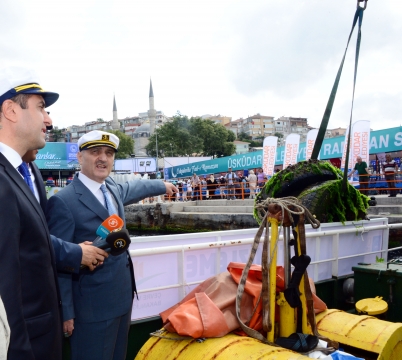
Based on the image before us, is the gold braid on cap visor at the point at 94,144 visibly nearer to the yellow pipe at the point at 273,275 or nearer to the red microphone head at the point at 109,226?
the red microphone head at the point at 109,226

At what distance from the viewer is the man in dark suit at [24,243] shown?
140 cm

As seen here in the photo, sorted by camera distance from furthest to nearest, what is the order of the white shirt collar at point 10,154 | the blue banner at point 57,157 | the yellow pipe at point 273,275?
the blue banner at point 57,157 → the yellow pipe at point 273,275 → the white shirt collar at point 10,154

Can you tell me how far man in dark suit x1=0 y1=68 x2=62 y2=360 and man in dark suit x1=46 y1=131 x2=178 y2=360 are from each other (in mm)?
593

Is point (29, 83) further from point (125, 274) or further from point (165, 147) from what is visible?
point (165, 147)

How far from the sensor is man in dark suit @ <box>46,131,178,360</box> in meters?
2.32

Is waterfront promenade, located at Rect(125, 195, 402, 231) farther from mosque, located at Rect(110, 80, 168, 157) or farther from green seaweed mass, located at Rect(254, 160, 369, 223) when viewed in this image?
mosque, located at Rect(110, 80, 168, 157)

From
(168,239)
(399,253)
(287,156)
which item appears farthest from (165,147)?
(168,239)

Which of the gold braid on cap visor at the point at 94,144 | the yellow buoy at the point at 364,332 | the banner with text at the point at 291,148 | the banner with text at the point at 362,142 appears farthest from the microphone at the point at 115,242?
the banner with text at the point at 291,148

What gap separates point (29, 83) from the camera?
1.81 m

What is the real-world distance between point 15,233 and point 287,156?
20004mm

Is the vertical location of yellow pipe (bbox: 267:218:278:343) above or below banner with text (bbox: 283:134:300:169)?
below

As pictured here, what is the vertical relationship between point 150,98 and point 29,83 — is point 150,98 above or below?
above

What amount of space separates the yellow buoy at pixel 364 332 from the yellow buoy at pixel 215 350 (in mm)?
697

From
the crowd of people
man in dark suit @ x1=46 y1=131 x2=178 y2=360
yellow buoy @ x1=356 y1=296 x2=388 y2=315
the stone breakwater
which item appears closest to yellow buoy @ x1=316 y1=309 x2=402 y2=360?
yellow buoy @ x1=356 y1=296 x2=388 y2=315
